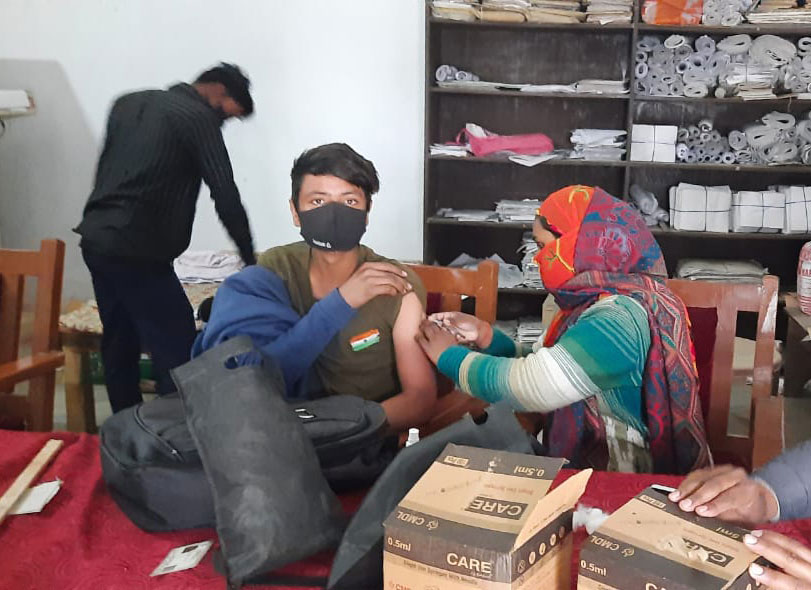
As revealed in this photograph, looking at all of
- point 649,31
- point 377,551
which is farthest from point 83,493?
point 649,31

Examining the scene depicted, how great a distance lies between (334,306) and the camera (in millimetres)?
1470

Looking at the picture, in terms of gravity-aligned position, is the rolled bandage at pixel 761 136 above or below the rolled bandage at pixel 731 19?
below

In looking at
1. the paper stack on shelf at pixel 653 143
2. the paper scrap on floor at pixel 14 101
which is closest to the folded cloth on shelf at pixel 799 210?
the paper stack on shelf at pixel 653 143

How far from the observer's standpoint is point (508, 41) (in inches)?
135

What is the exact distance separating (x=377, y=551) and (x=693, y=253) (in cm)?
313

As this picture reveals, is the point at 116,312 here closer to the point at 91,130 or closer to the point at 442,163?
the point at 91,130

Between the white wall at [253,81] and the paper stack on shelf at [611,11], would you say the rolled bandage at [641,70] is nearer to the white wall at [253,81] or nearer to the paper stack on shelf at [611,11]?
the paper stack on shelf at [611,11]

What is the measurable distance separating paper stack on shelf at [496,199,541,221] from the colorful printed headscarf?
1.83m

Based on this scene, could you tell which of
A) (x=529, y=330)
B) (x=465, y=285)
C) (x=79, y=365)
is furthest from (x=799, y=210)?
(x=79, y=365)

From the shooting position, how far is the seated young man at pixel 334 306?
1.48 meters

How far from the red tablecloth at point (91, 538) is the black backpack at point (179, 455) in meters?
0.03

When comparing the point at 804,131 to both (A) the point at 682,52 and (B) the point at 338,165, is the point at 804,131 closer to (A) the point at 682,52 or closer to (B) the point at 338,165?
(A) the point at 682,52

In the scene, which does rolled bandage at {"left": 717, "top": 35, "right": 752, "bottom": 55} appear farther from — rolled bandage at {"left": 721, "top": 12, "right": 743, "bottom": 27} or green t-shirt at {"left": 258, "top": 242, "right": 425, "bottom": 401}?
green t-shirt at {"left": 258, "top": 242, "right": 425, "bottom": 401}

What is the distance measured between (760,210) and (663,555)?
293 centimetres
